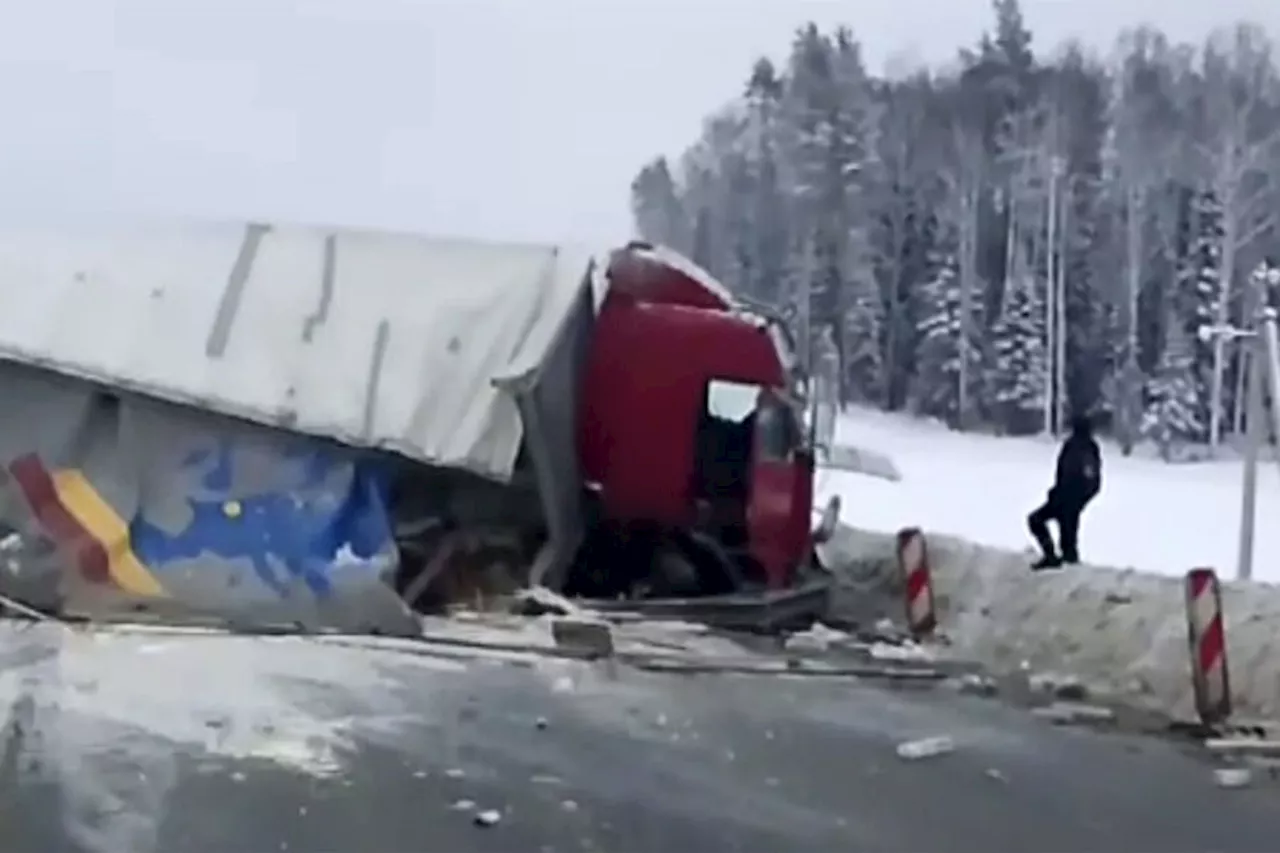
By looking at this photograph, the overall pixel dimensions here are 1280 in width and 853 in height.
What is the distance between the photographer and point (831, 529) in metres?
19.6

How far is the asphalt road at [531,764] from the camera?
8.85 meters

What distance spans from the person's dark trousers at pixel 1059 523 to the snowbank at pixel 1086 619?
1.03 feet

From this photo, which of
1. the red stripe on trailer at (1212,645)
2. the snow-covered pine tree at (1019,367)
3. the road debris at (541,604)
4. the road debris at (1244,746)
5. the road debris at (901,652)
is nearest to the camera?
the road debris at (1244,746)

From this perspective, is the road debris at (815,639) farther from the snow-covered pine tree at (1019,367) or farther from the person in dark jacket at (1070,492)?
the snow-covered pine tree at (1019,367)

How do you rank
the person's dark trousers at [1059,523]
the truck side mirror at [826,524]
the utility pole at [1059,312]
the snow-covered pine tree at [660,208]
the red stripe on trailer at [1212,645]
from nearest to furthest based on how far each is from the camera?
the red stripe on trailer at [1212,645] < the person's dark trousers at [1059,523] < the truck side mirror at [826,524] < the utility pole at [1059,312] < the snow-covered pine tree at [660,208]

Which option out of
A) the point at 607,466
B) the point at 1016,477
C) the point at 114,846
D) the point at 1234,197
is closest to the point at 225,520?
the point at 607,466

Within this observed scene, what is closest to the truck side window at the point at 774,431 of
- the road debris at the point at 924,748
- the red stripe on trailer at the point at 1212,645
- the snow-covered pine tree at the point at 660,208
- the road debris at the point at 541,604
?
the road debris at the point at 541,604

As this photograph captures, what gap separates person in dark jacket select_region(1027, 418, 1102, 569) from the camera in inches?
712

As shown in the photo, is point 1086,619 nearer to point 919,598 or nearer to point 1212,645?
point 919,598

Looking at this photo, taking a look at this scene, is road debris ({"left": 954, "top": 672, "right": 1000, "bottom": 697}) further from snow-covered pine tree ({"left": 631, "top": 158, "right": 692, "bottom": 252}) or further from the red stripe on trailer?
snow-covered pine tree ({"left": 631, "top": 158, "right": 692, "bottom": 252})

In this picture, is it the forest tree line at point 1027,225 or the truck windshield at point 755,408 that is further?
the forest tree line at point 1027,225

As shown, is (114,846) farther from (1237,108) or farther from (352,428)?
(1237,108)

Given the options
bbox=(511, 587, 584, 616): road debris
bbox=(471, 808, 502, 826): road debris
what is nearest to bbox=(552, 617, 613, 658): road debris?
bbox=(511, 587, 584, 616): road debris

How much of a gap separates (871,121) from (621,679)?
7234cm
